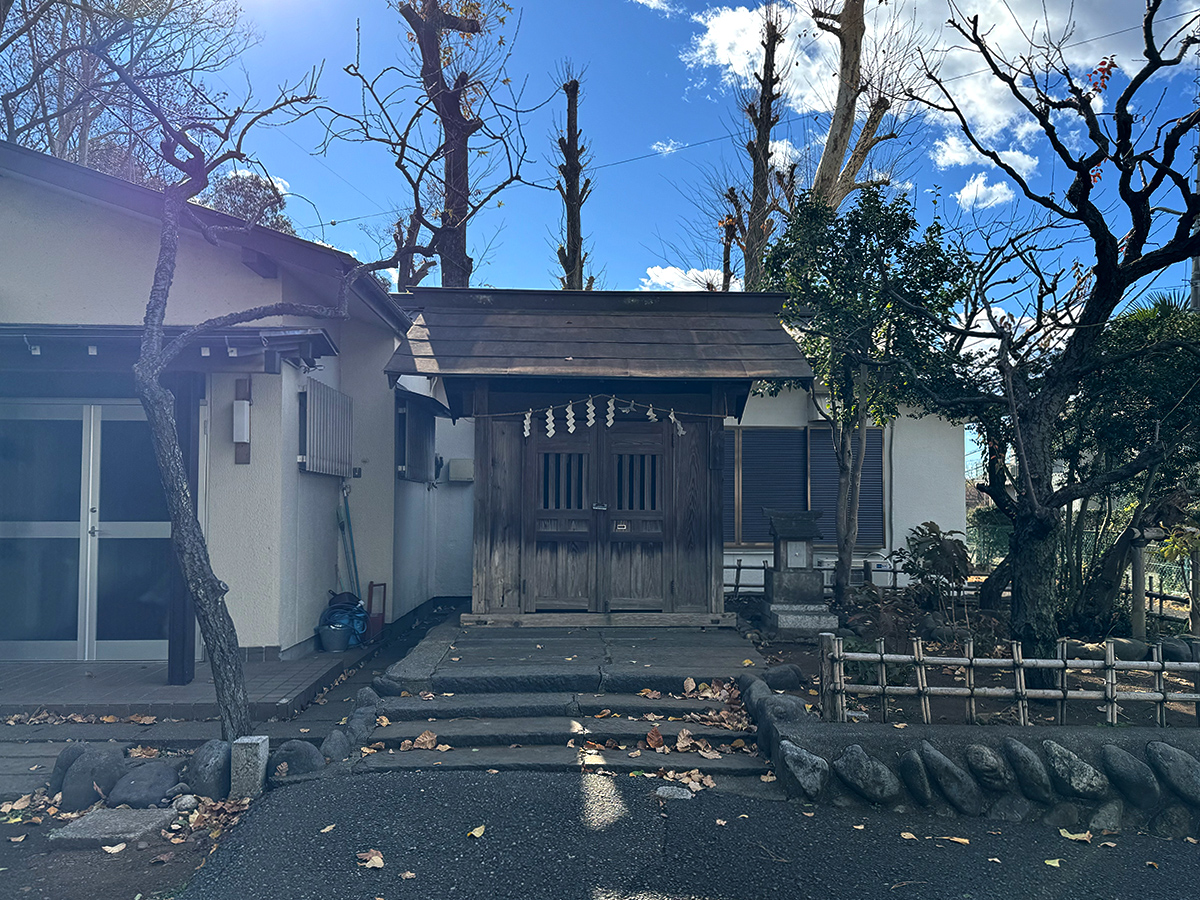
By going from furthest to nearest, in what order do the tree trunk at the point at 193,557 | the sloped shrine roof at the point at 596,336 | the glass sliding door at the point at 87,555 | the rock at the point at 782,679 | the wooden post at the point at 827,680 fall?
the sloped shrine roof at the point at 596,336 → the glass sliding door at the point at 87,555 → the rock at the point at 782,679 → the wooden post at the point at 827,680 → the tree trunk at the point at 193,557

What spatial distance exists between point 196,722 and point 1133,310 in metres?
11.3

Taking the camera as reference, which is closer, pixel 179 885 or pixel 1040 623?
pixel 179 885

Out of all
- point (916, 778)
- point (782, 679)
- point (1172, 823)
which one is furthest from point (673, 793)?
point (1172, 823)

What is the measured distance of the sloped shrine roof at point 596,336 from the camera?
8.62 m

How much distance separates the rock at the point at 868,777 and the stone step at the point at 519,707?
1431 mm

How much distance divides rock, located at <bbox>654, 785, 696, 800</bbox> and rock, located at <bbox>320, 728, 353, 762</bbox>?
2.29 metres

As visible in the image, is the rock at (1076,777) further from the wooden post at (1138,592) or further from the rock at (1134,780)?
the wooden post at (1138,592)

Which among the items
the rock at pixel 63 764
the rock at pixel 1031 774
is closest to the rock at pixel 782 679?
the rock at pixel 1031 774

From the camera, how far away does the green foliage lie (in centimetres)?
880

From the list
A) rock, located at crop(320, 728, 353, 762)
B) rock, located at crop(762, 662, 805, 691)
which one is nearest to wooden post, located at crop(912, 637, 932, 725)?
rock, located at crop(762, 662, 805, 691)

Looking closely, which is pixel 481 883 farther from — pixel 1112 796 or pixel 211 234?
pixel 211 234

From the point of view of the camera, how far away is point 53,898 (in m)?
4.12

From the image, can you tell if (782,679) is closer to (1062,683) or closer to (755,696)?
(755,696)

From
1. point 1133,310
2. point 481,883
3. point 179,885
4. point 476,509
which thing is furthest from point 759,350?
point 179,885
